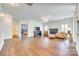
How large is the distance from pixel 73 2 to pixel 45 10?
0.62m

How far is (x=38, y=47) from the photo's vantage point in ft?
12.1

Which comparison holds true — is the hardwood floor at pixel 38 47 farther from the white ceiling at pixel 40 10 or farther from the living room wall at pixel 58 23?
the white ceiling at pixel 40 10

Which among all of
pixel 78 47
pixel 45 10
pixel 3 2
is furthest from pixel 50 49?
pixel 3 2

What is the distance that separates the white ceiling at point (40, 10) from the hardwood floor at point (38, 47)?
0.50 metres

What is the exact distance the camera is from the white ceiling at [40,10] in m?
→ 3.60

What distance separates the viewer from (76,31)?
12.0 feet

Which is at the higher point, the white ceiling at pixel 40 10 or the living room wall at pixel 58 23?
the white ceiling at pixel 40 10

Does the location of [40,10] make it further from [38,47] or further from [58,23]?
[38,47]

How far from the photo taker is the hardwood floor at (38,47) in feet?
11.8

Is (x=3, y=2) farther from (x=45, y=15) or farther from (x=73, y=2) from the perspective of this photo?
(x=73, y=2)

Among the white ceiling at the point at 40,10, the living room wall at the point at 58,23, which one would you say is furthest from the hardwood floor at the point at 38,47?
the white ceiling at the point at 40,10

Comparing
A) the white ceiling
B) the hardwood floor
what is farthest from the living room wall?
the hardwood floor

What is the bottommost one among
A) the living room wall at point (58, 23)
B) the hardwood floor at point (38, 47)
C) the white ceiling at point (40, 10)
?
the hardwood floor at point (38, 47)

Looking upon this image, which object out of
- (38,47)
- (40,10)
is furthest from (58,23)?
(38,47)
